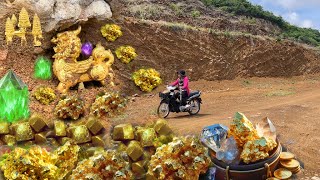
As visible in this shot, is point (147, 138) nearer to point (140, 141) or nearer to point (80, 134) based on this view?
point (140, 141)

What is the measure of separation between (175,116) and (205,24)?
343 inches

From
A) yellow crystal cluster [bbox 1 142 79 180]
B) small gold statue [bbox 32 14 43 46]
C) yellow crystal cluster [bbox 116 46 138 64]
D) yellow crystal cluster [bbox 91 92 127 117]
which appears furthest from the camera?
yellow crystal cluster [bbox 116 46 138 64]

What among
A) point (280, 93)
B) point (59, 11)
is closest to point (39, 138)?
point (59, 11)

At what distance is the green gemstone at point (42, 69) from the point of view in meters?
11.3

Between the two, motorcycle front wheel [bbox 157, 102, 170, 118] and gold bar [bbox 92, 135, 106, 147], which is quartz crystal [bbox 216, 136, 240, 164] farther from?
motorcycle front wheel [bbox 157, 102, 170, 118]

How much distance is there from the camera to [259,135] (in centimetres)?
482

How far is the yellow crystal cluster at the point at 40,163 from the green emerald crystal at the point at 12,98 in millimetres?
2736

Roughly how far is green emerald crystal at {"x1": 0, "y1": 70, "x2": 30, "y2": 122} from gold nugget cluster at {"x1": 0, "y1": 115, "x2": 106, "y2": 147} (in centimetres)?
200

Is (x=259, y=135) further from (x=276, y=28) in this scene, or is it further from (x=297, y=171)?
(x=276, y=28)

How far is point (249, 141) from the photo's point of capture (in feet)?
15.2

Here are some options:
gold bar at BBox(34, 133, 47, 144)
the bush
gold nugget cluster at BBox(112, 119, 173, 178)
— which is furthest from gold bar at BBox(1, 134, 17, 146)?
the bush

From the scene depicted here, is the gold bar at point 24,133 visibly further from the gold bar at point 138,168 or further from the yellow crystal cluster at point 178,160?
the yellow crystal cluster at point 178,160

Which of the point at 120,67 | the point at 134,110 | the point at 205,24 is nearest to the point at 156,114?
the point at 134,110

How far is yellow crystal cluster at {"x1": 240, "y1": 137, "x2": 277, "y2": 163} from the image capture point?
454 cm
